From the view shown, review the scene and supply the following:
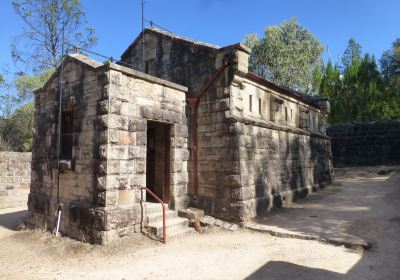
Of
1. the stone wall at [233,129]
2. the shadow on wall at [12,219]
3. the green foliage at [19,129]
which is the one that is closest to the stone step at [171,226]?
the stone wall at [233,129]

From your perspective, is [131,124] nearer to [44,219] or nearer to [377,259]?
[44,219]

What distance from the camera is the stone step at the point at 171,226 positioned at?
7003 millimetres

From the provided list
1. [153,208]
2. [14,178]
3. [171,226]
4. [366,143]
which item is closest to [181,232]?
[171,226]

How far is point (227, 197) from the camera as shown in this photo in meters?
8.23

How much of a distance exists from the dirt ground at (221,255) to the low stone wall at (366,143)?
10.7 meters

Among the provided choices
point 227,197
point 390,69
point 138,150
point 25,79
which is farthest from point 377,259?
point 390,69

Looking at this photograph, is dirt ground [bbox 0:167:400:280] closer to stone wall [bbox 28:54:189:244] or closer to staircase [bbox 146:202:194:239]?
staircase [bbox 146:202:194:239]

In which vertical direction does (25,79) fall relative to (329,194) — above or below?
above

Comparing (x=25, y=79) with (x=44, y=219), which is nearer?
(x=44, y=219)

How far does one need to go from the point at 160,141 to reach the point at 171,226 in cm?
252

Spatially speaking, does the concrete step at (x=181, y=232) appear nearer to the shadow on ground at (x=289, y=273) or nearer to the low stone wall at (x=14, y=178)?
the shadow on ground at (x=289, y=273)

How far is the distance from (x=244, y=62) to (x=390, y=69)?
2955cm

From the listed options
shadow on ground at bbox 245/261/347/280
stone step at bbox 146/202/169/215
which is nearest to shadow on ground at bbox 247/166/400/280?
shadow on ground at bbox 245/261/347/280

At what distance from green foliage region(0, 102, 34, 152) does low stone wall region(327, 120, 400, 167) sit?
794 inches
